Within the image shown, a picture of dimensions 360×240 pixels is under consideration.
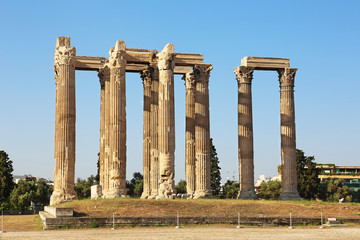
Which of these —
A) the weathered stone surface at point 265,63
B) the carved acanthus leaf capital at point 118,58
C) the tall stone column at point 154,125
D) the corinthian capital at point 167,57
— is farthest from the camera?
the weathered stone surface at point 265,63

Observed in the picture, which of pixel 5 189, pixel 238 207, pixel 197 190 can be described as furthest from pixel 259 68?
pixel 5 189

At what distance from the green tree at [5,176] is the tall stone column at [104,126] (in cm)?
2698

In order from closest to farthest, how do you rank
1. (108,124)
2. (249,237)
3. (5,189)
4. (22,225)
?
(249,237)
(22,225)
(108,124)
(5,189)

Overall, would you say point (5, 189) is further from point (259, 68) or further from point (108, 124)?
point (259, 68)

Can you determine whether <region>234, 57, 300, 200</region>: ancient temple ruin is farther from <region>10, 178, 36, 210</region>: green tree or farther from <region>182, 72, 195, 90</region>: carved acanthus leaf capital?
<region>10, 178, 36, 210</region>: green tree

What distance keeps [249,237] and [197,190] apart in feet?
75.7

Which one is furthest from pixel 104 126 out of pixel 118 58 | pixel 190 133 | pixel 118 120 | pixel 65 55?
pixel 65 55

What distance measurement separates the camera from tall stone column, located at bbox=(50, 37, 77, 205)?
→ 4781 cm

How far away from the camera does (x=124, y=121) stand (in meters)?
49.4

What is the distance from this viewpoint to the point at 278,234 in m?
33.7

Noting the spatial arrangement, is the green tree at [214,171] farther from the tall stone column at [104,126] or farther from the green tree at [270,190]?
the tall stone column at [104,126]

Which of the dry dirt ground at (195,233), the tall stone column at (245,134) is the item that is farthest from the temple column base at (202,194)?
the dry dirt ground at (195,233)

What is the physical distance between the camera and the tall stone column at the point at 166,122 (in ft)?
161

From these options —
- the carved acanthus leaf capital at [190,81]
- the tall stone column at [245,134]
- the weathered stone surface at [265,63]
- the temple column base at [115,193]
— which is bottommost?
the temple column base at [115,193]
